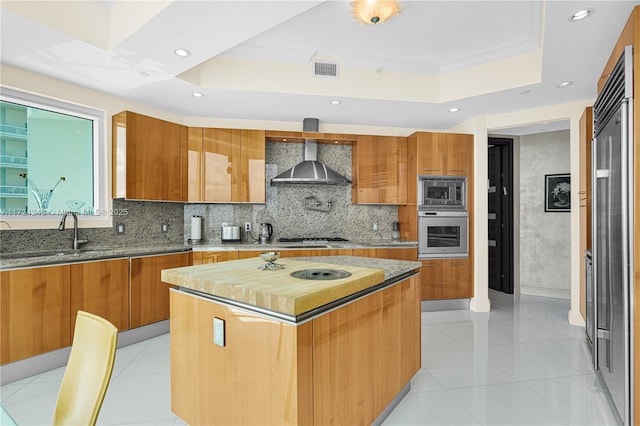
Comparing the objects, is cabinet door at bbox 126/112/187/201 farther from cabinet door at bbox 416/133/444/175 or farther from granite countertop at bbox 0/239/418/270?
cabinet door at bbox 416/133/444/175

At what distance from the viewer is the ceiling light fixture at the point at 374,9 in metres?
2.14

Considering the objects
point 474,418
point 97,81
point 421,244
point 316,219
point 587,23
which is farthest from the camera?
point 316,219

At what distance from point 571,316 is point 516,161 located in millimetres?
2427

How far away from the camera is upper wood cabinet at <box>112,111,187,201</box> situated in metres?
3.37

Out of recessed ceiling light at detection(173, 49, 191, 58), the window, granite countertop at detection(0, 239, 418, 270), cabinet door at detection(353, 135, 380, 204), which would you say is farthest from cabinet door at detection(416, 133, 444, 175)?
the window

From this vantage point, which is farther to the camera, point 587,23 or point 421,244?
point 421,244

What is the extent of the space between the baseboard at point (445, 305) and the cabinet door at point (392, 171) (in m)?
1.37

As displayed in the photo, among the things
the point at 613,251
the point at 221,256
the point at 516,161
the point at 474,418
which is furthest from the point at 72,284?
the point at 516,161

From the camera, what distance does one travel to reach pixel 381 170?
4.46 m

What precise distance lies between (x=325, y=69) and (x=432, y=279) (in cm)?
286

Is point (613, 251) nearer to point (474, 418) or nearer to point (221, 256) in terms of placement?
point (474, 418)

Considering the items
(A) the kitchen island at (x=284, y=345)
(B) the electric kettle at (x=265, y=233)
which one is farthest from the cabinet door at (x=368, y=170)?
(A) the kitchen island at (x=284, y=345)

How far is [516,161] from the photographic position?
5.09 metres

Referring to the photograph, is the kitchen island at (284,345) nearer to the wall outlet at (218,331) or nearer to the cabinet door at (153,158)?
the wall outlet at (218,331)
